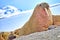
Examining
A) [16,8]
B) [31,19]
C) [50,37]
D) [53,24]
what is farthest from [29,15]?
[50,37]

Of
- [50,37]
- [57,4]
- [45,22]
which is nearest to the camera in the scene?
[50,37]

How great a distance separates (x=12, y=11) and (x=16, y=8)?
54 mm

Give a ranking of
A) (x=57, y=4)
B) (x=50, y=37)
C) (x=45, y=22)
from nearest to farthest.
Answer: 1. (x=50, y=37)
2. (x=45, y=22)
3. (x=57, y=4)

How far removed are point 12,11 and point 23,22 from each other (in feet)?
0.55

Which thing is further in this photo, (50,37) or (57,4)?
(57,4)

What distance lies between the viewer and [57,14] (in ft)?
5.42

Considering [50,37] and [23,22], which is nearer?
[50,37]

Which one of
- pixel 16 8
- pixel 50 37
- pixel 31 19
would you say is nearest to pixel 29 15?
pixel 31 19

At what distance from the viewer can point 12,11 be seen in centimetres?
162

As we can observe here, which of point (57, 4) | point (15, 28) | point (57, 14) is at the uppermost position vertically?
point (57, 4)

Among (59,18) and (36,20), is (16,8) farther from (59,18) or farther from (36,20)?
(59,18)

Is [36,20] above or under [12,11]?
under

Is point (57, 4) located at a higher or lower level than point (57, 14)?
higher

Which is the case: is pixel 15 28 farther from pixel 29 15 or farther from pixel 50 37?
pixel 50 37
